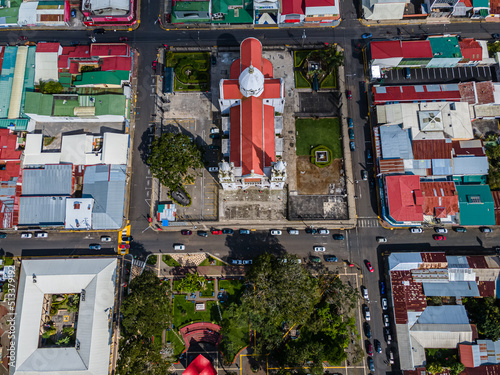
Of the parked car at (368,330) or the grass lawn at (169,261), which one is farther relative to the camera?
the grass lawn at (169,261)

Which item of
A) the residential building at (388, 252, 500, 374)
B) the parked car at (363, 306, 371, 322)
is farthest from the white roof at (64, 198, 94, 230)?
the residential building at (388, 252, 500, 374)

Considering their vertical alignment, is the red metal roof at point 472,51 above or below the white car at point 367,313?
above

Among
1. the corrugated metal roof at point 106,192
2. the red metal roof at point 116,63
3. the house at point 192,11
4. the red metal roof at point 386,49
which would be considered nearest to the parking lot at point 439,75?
the red metal roof at point 386,49

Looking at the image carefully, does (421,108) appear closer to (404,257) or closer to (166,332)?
(404,257)

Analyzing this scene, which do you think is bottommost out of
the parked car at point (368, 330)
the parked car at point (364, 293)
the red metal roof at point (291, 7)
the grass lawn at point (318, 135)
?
the parked car at point (368, 330)

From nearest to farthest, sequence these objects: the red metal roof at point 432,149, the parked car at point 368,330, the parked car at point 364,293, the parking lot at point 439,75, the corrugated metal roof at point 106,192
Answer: the parked car at point 368,330, the parked car at point 364,293, the corrugated metal roof at point 106,192, the red metal roof at point 432,149, the parking lot at point 439,75

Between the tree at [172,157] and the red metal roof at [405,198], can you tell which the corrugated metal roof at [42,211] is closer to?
the tree at [172,157]

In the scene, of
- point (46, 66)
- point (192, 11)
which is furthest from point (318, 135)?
point (46, 66)
